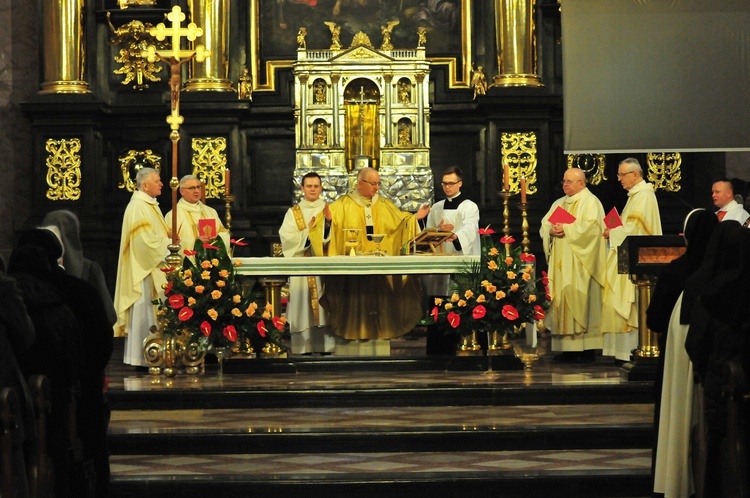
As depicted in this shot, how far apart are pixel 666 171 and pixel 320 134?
397cm

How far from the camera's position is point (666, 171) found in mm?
14734

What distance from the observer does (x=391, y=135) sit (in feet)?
47.6

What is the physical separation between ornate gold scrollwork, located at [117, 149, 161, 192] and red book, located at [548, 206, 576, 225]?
501 centimetres

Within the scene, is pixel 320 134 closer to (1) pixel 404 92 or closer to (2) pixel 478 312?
(1) pixel 404 92

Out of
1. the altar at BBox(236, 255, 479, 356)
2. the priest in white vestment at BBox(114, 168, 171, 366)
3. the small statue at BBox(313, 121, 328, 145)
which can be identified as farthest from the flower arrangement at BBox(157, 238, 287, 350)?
the small statue at BBox(313, 121, 328, 145)

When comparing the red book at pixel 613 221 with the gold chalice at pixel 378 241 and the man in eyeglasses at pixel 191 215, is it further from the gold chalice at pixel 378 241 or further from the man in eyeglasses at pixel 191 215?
the man in eyeglasses at pixel 191 215

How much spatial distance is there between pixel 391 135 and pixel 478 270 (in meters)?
3.84

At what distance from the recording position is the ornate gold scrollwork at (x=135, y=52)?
48.6 ft

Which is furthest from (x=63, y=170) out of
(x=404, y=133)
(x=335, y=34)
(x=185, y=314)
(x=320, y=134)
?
(x=185, y=314)

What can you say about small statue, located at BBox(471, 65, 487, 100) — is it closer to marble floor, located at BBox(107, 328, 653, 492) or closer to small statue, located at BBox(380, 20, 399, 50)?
small statue, located at BBox(380, 20, 399, 50)

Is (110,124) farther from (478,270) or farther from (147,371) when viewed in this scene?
(478,270)

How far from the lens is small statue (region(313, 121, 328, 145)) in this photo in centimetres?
1456

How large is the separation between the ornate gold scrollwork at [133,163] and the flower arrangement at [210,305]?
3.97 meters

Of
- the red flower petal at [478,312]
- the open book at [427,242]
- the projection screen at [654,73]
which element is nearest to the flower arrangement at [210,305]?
the open book at [427,242]
